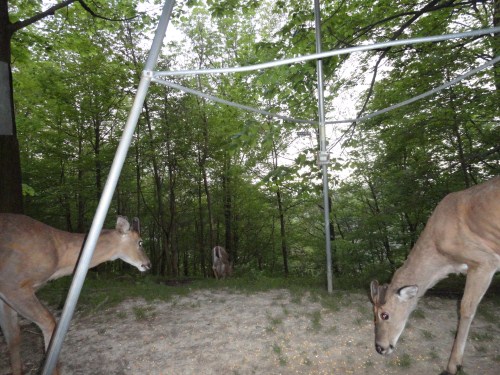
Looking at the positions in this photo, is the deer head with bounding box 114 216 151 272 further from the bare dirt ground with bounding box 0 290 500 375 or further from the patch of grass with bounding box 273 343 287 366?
the patch of grass with bounding box 273 343 287 366

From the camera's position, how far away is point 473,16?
8578mm

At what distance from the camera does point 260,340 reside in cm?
448

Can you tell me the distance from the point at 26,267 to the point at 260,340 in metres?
3.15

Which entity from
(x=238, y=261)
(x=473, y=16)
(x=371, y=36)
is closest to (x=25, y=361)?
(x=371, y=36)

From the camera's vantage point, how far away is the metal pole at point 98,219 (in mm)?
1882

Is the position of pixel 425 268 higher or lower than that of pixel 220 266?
higher

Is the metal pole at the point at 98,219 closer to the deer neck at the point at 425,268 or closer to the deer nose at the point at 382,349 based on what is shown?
the deer nose at the point at 382,349

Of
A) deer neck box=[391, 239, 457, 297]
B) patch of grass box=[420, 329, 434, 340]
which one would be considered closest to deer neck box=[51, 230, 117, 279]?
deer neck box=[391, 239, 457, 297]

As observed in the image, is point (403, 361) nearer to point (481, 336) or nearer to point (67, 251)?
point (481, 336)

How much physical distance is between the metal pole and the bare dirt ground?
2.26 m

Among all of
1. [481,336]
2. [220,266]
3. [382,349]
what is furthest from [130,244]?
[220,266]

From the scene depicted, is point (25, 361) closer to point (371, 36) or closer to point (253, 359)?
point (253, 359)

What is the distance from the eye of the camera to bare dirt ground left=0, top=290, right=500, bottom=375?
3.81 metres

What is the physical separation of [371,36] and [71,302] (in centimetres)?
845
